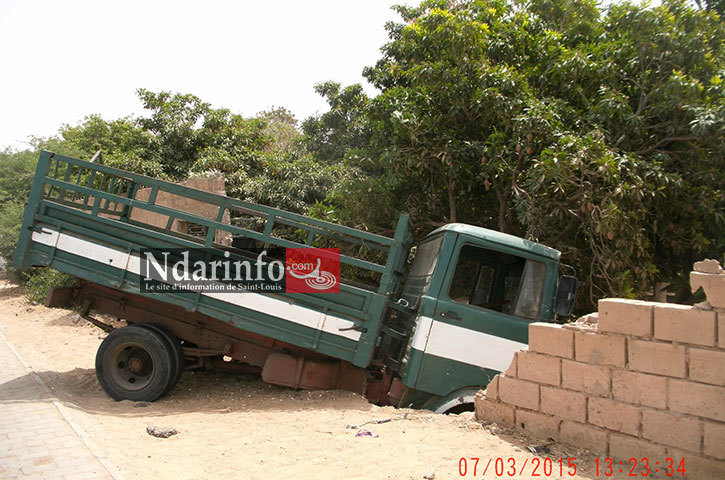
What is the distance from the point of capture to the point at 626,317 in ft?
11.2

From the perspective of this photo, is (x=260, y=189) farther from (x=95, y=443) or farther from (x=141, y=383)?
(x=95, y=443)

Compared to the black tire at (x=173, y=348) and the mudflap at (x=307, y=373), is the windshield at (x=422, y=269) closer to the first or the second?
the mudflap at (x=307, y=373)

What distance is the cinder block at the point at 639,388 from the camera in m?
3.24

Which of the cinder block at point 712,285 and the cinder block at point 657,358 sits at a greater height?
the cinder block at point 712,285

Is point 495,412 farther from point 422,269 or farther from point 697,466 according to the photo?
point 422,269

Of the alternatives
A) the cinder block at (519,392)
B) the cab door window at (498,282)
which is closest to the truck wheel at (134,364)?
the cab door window at (498,282)

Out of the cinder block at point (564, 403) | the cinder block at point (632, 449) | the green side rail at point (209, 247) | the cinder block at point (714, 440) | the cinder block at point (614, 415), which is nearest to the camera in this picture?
the cinder block at point (714, 440)

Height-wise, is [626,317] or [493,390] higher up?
[626,317]

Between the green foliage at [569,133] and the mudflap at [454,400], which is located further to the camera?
the green foliage at [569,133]

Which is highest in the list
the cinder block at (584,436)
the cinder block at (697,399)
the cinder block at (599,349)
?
the cinder block at (599,349)

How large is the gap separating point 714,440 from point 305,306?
312 cm

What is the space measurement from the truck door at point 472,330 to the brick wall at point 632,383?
426 mm

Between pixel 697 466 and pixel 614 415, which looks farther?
pixel 614 415

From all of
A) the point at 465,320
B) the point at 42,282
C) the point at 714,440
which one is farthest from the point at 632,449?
the point at 42,282
